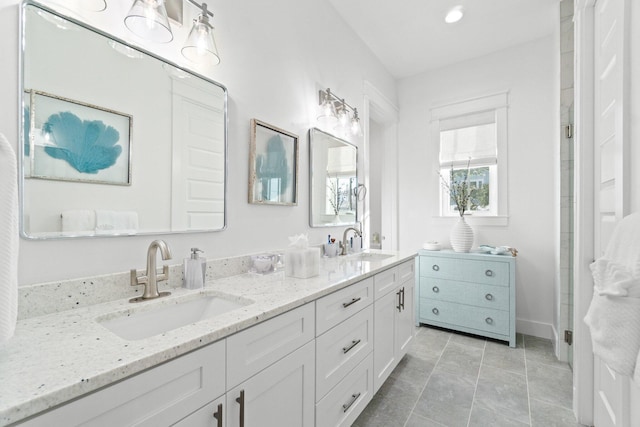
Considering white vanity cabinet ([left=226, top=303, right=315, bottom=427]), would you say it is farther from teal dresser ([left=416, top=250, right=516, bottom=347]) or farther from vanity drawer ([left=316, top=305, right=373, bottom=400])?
teal dresser ([left=416, top=250, right=516, bottom=347])

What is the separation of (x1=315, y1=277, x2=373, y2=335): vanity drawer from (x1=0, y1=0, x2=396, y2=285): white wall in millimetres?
571

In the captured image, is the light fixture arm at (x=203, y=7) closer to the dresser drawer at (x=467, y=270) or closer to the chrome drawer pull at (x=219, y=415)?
the chrome drawer pull at (x=219, y=415)

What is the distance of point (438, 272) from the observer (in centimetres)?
287

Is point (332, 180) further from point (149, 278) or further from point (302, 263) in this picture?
point (149, 278)

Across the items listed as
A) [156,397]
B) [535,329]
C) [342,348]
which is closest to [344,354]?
[342,348]

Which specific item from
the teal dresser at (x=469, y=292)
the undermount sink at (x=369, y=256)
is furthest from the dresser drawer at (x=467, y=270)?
the undermount sink at (x=369, y=256)

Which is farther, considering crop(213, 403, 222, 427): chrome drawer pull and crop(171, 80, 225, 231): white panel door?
crop(171, 80, 225, 231): white panel door

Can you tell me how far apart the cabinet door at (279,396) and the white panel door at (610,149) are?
1133mm

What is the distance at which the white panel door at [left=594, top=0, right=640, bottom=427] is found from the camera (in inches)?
43.3

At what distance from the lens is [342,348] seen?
1386mm

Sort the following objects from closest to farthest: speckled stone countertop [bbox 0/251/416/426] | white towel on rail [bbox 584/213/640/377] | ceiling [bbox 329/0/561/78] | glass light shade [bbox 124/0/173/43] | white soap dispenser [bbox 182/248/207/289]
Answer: speckled stone countertop [bbox 0/251/416/426], white towel on rail [bbox 584/213/640/377], glass light shade [bbox 124/0/173/43], white soap dispenser [bbox 182/248/207/289], ceiling [bbox 329/0/561/78]

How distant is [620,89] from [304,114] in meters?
1.59

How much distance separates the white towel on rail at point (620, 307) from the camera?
2.46ft

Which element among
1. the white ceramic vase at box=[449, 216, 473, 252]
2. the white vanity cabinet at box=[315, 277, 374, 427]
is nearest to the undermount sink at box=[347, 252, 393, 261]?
the white vanity cabinet at box=[315, 277, 374, 427]
